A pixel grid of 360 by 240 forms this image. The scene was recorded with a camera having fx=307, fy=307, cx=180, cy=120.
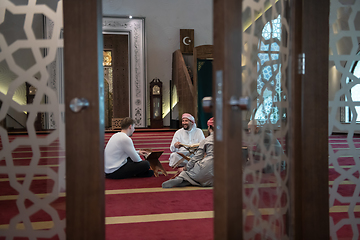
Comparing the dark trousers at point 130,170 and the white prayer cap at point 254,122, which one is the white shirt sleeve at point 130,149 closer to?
the dark trousers at point 130,170

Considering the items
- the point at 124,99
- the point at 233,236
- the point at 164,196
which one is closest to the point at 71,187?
the point at 233,236

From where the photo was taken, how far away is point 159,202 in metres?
2.71

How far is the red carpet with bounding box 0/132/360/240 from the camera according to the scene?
1.33m

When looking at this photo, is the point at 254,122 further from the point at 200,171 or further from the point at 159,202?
the point at 200,171

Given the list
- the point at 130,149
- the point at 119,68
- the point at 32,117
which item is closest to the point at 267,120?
the point at 32,117

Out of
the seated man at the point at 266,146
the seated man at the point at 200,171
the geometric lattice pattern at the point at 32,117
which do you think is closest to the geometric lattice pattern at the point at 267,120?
the seated man at the point at 266,146

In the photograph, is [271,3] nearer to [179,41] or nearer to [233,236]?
[233,236]

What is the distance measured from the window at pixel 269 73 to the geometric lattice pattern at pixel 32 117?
92 centimetres

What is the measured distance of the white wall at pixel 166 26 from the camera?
11.3m

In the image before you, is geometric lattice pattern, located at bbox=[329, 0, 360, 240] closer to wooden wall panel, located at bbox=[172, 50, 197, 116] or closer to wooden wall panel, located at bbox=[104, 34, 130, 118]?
wooden wall panel, located at bbox=[172, 50, 197, 116]

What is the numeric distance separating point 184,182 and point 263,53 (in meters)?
2.08

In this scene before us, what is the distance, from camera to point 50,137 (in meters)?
1.29

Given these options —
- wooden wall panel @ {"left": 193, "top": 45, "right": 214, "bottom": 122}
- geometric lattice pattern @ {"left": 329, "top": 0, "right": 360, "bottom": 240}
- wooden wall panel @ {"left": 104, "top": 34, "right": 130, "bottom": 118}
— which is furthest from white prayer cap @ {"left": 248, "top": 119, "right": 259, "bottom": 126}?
wooden wall panel @ {"left": 104, "top": 34, "right": 130, "bottom": 118}

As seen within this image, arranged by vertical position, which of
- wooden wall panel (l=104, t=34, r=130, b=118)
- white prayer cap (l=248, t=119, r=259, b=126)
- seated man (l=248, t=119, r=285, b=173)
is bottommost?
seated man (l=248, t=119, r=285, b=173)
